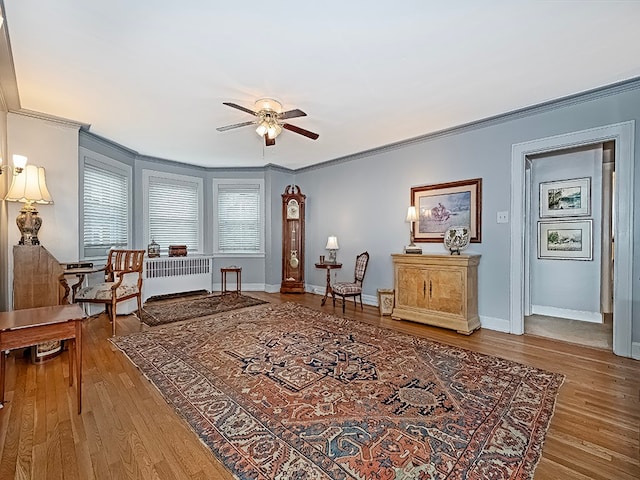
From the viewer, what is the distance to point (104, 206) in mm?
4812

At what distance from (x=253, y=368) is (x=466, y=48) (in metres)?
3.17

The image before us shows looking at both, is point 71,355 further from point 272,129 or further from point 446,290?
point 446,290

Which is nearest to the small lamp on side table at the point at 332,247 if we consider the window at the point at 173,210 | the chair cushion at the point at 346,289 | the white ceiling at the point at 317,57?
the chair cushion at the point at 346,289

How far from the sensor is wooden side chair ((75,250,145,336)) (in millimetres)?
3611

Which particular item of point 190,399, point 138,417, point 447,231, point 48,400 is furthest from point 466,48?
point 48,400

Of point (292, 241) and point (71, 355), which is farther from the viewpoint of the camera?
point (292, 241)

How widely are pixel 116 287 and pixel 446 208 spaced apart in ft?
14.5

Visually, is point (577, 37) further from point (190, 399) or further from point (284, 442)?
point (190, 399)

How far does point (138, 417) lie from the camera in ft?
6.40

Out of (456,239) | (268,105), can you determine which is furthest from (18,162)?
(456,239)

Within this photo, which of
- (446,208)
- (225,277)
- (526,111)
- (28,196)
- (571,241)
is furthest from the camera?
(225,277)

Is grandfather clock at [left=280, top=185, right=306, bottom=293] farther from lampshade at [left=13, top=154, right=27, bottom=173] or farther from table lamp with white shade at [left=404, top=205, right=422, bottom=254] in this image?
lampshade at [left=13, top=154, right=27, bottom=173]

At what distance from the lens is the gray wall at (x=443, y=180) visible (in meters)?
3.17

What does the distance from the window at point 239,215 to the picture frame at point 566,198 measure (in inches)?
200
